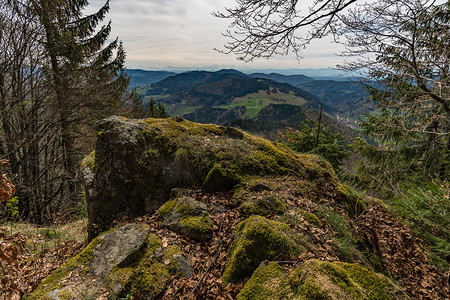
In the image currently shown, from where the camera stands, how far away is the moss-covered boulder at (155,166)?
5.15m

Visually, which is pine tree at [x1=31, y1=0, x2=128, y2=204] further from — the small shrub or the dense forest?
the small shrub

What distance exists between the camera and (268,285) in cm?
240

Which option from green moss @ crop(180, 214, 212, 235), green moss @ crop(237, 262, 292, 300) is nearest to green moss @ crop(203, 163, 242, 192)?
green moss @ crop(180, 214, 212, 235)

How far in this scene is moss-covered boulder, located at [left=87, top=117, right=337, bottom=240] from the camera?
515cm

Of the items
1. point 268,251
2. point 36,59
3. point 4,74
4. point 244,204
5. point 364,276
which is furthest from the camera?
point 36,59

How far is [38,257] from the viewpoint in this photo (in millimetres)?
4719

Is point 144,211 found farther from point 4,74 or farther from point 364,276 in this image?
point 4,74

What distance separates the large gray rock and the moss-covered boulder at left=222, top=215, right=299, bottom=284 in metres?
1.57

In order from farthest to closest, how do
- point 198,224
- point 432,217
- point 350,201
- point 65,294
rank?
1. point 350,201
2. point 432,217
3. point 198,224
4. point 65,294

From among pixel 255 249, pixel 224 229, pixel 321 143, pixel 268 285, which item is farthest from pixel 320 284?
pixel 321 143

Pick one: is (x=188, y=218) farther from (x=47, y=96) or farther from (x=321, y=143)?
(x=47, y=96)

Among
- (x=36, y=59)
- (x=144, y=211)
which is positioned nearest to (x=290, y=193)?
(x=144, y=211)

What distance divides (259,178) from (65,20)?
13.7m

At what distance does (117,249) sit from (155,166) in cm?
231
